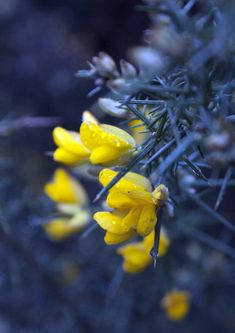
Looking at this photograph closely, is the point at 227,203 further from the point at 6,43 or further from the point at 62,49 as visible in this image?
the point at 6,43

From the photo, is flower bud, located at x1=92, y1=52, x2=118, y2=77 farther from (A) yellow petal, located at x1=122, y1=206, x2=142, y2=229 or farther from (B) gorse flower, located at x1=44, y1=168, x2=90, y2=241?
(B) gorse flower, located at x1=44, y1=168, x2=90, y2=241

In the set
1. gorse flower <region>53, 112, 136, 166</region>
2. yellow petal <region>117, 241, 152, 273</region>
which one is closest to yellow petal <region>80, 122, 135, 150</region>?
gorse flower <region>53, 112, 136, 166</region>

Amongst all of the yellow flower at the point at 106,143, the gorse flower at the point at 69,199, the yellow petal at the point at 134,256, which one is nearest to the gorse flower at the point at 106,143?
the yellow flower at the point at 106,143

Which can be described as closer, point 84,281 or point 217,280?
point 217,280

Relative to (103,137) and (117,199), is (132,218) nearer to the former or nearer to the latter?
(117,199)

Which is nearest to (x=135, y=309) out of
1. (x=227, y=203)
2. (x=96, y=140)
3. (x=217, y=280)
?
(x=217, y=280)

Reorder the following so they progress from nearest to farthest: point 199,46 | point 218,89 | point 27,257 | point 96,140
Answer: point 199,46
point 218,89
point 96,140
point 27,257

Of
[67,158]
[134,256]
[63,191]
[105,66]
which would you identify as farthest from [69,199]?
[105,66]
